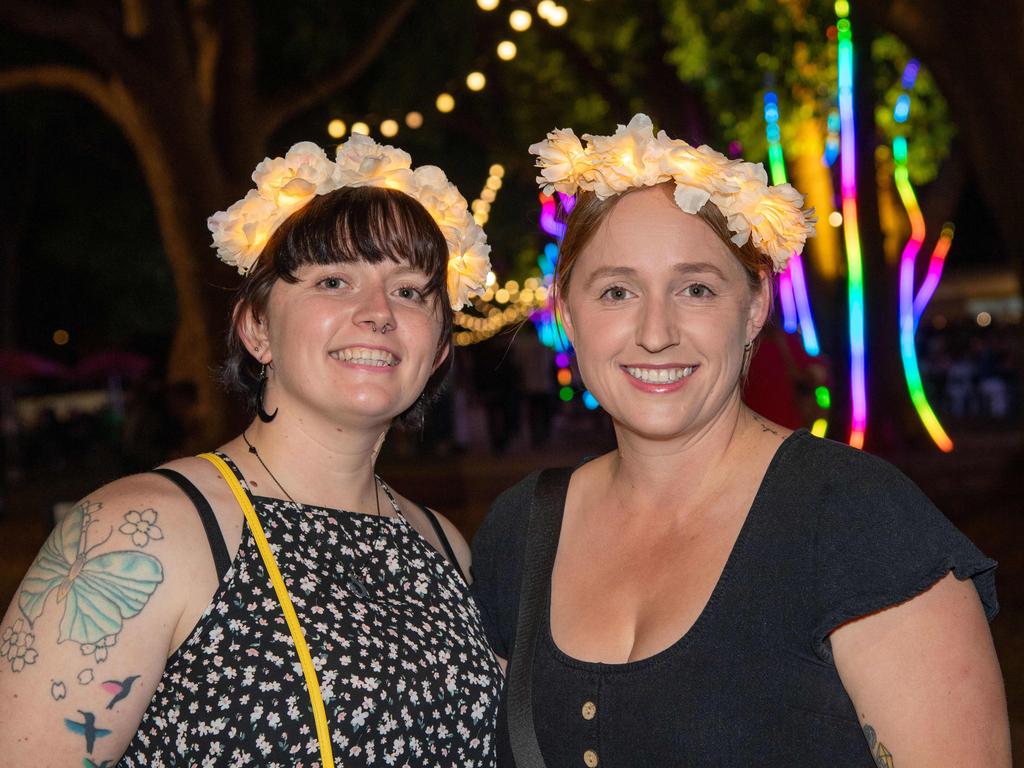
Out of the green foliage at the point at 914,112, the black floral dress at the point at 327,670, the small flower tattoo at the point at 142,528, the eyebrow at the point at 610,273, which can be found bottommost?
the black floral dress at the point at 327,670

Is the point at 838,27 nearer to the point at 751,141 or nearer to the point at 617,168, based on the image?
the point at 751,141

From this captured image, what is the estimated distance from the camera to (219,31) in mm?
12977

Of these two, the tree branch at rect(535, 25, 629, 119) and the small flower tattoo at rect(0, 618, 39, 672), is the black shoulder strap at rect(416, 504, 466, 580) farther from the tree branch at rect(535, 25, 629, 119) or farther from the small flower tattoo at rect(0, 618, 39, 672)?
the tree branch at rect(535, 25, 629, 119)

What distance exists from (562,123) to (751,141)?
5.77m

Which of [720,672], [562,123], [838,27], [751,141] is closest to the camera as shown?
[720,672]

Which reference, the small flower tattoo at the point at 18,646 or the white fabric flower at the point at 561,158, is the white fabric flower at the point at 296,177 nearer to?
the white fabric flower at the point at 561,158

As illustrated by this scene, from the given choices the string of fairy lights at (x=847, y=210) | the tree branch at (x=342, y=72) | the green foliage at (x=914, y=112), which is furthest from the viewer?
the green foliage at (x=914, y=112)

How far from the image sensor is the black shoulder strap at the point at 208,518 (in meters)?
2.76

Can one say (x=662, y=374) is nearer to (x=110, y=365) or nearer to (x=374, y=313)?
(x=374, y=313)

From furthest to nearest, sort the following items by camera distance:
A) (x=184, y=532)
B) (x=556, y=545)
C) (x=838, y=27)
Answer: (x=838, y=27)
(x=556, y=545)
(x=184, y=532)

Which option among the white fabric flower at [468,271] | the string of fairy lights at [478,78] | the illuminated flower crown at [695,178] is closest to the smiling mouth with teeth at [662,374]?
the illuminated flower crown at [695,178]

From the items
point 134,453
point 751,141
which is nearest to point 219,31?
point 134,453

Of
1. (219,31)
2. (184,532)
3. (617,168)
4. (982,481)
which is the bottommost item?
(982,481)

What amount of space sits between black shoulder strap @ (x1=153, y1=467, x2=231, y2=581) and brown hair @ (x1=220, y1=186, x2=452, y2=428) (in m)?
0.47
